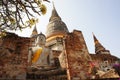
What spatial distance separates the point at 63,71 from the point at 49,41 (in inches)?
733

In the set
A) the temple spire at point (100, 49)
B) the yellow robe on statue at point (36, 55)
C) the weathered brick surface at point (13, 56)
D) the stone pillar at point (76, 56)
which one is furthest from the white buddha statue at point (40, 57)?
the temple spire at point (100, 49)

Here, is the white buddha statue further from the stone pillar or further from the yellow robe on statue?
Answer: the stone pillar

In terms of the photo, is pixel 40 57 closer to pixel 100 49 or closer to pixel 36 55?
pixel 36 55

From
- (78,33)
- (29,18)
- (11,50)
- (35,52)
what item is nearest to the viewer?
(29,18)

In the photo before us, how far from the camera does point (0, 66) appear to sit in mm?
6633

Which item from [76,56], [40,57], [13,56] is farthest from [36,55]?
[13,56]

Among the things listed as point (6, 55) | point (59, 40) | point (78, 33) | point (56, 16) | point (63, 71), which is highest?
point (56, 16)

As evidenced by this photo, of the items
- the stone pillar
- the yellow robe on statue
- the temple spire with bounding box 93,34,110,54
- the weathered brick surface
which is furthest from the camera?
the temple spire with bounding box 93,34,110,54

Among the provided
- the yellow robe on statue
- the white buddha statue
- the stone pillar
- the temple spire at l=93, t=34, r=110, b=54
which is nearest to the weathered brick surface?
the stone pillar

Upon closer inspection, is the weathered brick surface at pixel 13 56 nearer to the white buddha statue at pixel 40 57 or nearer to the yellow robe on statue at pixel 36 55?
the white buddha statue at pixel 40 57

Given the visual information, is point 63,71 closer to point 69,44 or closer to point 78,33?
point 69,44

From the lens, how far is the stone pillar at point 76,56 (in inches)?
283

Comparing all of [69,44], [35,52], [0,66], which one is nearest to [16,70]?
[0,66]

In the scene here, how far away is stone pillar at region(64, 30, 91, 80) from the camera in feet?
23.6
